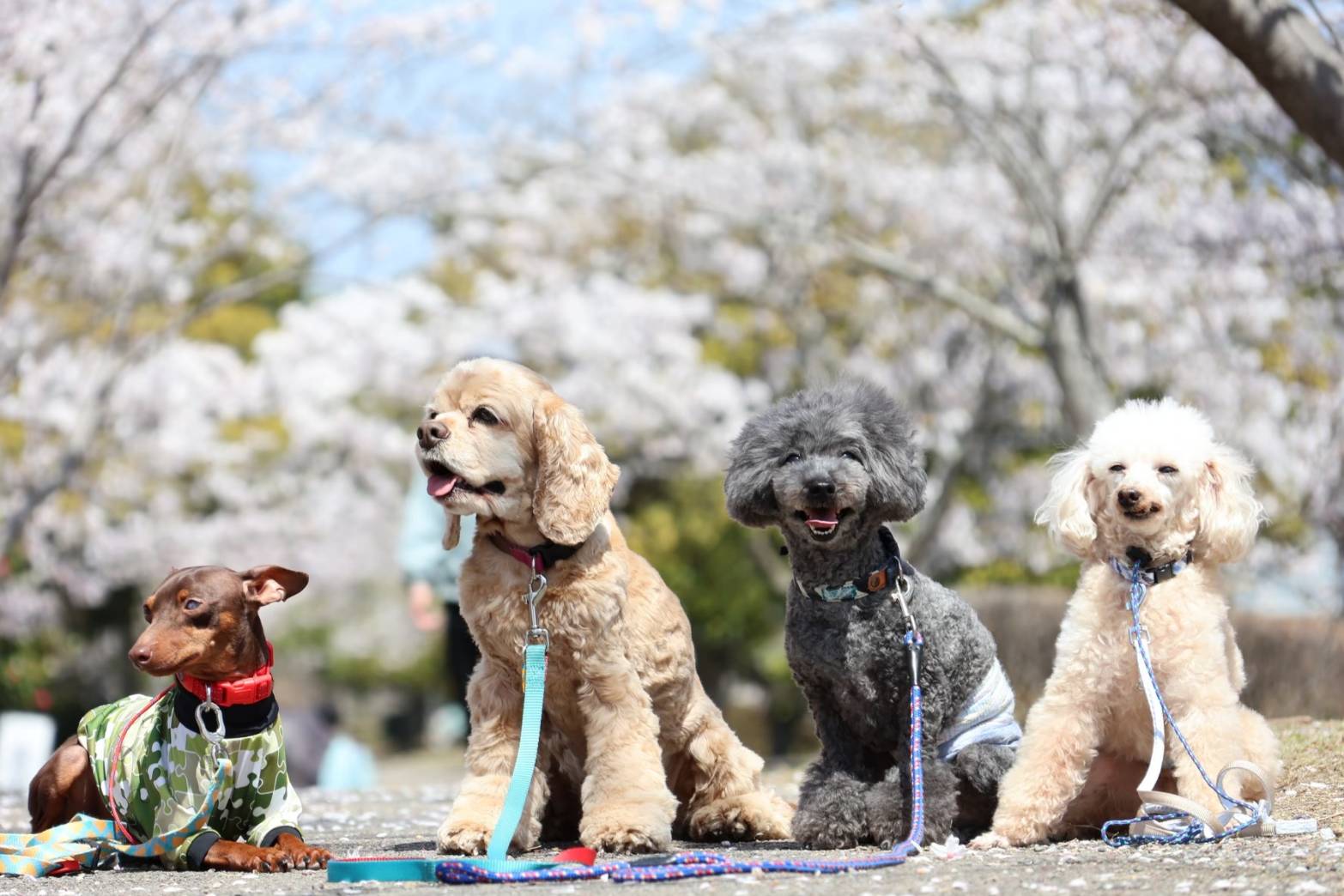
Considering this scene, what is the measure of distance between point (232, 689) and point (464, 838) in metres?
0.80

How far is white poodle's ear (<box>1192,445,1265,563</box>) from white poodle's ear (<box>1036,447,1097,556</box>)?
11.7 inches

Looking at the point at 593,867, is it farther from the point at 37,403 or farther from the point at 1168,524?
the point at 37,403

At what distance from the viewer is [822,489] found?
3865 mm

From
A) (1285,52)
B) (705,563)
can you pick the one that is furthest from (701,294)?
(1285,52)

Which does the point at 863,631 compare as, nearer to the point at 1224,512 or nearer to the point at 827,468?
the point at 827,468

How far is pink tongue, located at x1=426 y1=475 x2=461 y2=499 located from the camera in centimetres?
399

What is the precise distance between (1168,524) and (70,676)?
14.6m

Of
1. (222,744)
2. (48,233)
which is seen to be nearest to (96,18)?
(48,233)

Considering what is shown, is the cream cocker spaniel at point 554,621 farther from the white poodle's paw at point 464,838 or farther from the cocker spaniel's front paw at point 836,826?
the cocker spaniel's front paw at point 836,826

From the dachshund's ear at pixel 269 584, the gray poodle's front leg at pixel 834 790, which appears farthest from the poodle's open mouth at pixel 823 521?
the dachshund's ear at pixel 269 584

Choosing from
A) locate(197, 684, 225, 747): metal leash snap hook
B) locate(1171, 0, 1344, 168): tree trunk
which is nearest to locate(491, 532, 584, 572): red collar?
locate(197, 684, 225, 747): metal leash snap hook

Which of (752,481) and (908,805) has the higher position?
(752,481)

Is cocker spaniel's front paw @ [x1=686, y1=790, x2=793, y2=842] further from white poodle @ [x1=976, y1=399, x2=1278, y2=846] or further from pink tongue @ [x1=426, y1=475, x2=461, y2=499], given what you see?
pink tongue @ [x1=426, y1=475, x2=461, y2=499]

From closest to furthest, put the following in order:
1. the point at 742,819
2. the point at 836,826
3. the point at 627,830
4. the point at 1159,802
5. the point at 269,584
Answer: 1. the point at 1159,802
2. the point at 627,830
3. the point at 836,826
4. the point at 269,584
5. the point at 742,819
